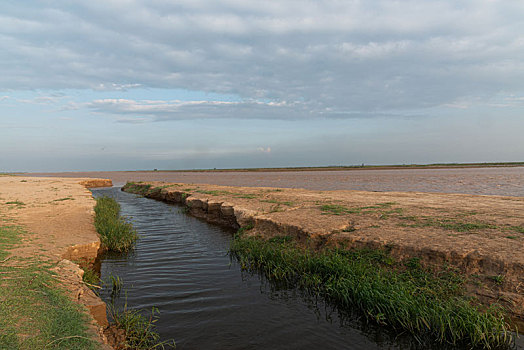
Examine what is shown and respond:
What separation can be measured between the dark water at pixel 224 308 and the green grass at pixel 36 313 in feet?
4.72

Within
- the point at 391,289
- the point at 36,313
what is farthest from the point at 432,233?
→ the point at 36,313

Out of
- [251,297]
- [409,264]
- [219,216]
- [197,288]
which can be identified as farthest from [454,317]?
[219,216]

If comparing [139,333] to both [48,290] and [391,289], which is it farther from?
[391,289]

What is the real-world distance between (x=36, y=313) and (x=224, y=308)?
3004mm

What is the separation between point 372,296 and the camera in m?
5.44

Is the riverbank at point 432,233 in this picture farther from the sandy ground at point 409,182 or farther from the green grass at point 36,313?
the sandy ground at point 409,182

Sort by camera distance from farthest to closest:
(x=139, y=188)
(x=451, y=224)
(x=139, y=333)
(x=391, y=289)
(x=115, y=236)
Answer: (x=139, y=188) < (x=115, y=236) < (x=451, y=224) < (x=391, y=289) < (x=139, y=333)

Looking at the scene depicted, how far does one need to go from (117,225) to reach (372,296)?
9.03 metres

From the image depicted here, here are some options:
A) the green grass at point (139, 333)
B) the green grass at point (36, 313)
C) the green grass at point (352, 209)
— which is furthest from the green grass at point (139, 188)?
the green grass at point (139, 333)

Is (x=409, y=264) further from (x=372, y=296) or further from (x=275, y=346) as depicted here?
(x=275, y=346)

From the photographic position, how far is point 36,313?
156 inches

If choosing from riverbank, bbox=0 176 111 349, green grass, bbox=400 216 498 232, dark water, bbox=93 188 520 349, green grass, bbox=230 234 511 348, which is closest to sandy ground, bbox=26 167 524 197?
green grass, bbox=400 216 498 232

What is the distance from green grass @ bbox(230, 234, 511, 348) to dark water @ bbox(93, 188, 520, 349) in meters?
0.33

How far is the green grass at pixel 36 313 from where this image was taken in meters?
3.38
